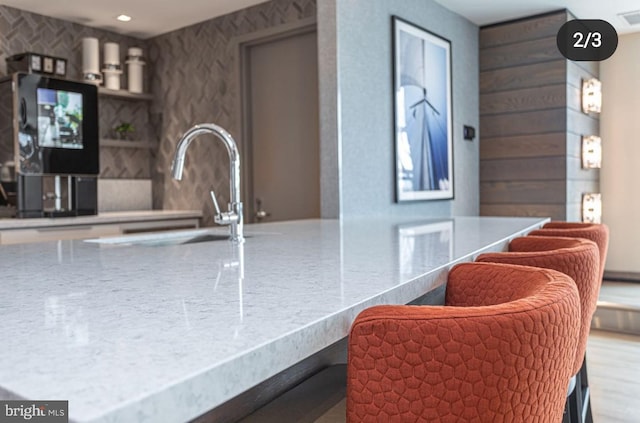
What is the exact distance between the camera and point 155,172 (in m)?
4.97

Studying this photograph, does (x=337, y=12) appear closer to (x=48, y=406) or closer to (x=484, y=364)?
(x=484, y=364)

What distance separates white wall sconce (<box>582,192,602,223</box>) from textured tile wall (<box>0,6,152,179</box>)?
388 centimetres

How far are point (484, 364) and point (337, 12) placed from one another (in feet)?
8.51

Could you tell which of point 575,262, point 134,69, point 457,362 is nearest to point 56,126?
point 134,69

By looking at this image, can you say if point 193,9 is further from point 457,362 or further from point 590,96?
point 457,362

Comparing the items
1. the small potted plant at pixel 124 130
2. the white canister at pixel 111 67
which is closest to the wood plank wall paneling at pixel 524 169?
the small potted plant at pixel 124 130

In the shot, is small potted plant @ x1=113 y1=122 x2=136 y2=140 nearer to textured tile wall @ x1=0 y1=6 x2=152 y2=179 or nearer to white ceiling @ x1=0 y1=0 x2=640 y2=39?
textured tile wall @ x1=0 y1=6 x2=152 y2=179

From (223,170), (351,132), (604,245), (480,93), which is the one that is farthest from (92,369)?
(480,93)

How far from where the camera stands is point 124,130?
460cm

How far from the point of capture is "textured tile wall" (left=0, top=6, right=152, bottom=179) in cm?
400

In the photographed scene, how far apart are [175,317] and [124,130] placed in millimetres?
4341

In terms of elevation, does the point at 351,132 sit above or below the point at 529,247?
above

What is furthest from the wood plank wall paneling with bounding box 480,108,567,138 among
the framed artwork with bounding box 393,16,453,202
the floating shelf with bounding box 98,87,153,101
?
the floating shelf with bounding box 98,87,153,101

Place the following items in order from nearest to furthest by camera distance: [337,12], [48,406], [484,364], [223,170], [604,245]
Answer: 1. [48,406]
2. [484,364]
3. [604,245]
4. [337,12]
5. [223,170]
